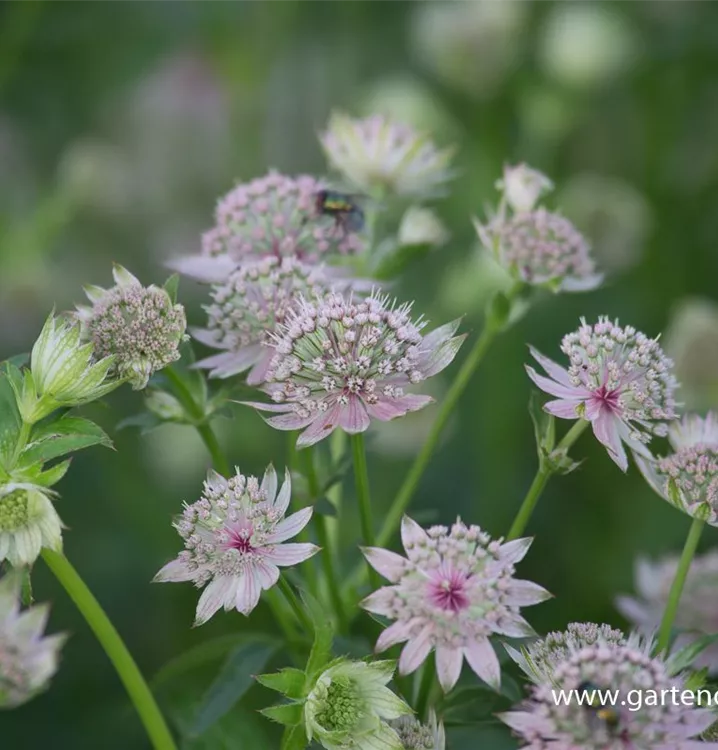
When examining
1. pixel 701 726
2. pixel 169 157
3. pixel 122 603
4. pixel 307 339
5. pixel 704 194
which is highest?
pixel 169 157

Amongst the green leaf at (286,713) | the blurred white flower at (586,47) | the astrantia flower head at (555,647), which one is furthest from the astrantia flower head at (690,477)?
the blurred white flower at (586,47)

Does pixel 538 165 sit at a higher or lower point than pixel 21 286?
higher

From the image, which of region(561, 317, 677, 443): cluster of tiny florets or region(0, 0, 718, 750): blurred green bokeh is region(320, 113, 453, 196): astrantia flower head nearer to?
region(561, 317, 677, 443): cluster of tiny florets

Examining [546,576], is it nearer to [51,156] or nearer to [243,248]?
[243,248]

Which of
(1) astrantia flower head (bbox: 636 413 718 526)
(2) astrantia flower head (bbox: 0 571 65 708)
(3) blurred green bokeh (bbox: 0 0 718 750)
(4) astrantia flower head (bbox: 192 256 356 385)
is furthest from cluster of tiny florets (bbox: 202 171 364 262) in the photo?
(3) blurred green bokeh (bbox: 0 0 718 750)

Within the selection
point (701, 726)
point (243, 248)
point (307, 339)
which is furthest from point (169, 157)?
point (701, 726)

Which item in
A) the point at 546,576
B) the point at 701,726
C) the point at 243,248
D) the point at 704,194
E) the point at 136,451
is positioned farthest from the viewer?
the point at 704,194

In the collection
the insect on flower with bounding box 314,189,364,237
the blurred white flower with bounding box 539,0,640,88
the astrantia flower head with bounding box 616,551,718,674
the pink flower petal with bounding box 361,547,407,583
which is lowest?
the astrantia flower head with bounding box 616,551,718,674
